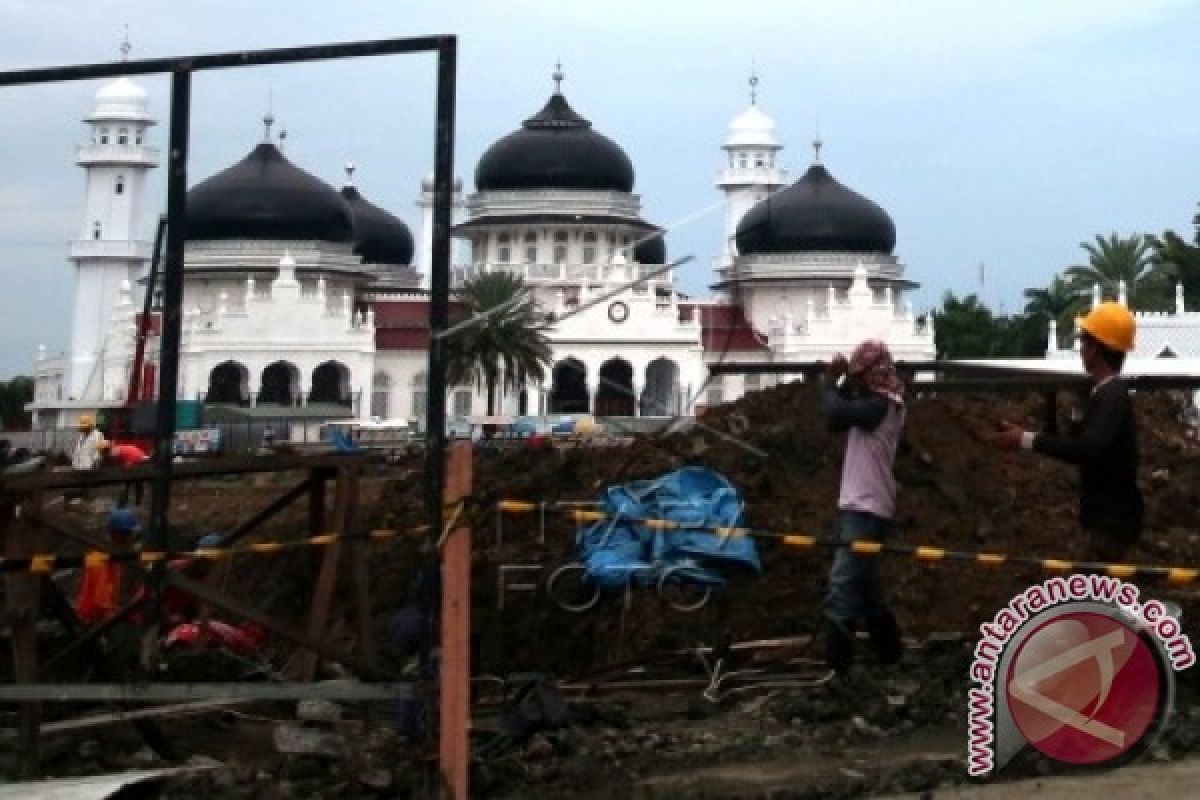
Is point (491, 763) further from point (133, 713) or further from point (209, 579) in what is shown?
point (209, 579)

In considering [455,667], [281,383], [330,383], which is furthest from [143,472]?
[281,383]

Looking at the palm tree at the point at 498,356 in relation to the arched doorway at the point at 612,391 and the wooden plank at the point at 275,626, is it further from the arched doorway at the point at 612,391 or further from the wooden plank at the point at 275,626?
the wooden plank at the point at 275,626

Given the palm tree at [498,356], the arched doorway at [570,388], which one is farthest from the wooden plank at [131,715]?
the arched doorway at [570,388]

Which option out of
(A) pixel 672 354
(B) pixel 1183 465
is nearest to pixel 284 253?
(A) pixel 672 354

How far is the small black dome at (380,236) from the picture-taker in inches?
3452

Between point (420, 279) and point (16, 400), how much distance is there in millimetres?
15974

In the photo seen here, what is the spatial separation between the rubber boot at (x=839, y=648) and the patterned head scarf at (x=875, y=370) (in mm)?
793

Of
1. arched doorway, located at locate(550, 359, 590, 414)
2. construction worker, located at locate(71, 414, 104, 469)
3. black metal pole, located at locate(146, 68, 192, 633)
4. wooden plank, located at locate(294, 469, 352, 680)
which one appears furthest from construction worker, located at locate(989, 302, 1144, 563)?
arched doorway, located at locate(550, 359, 590, 414)

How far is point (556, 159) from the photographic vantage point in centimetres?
8119

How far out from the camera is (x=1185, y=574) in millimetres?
6164

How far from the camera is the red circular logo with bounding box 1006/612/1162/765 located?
5.70 m

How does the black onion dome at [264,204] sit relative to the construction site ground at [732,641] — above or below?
above

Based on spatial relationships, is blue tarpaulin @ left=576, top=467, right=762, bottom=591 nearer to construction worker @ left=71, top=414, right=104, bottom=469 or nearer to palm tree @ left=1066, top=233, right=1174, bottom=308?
construction worker @ left=71, top=414, right=104, bottom=469

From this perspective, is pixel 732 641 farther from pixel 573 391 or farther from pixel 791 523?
pixel 573 391
